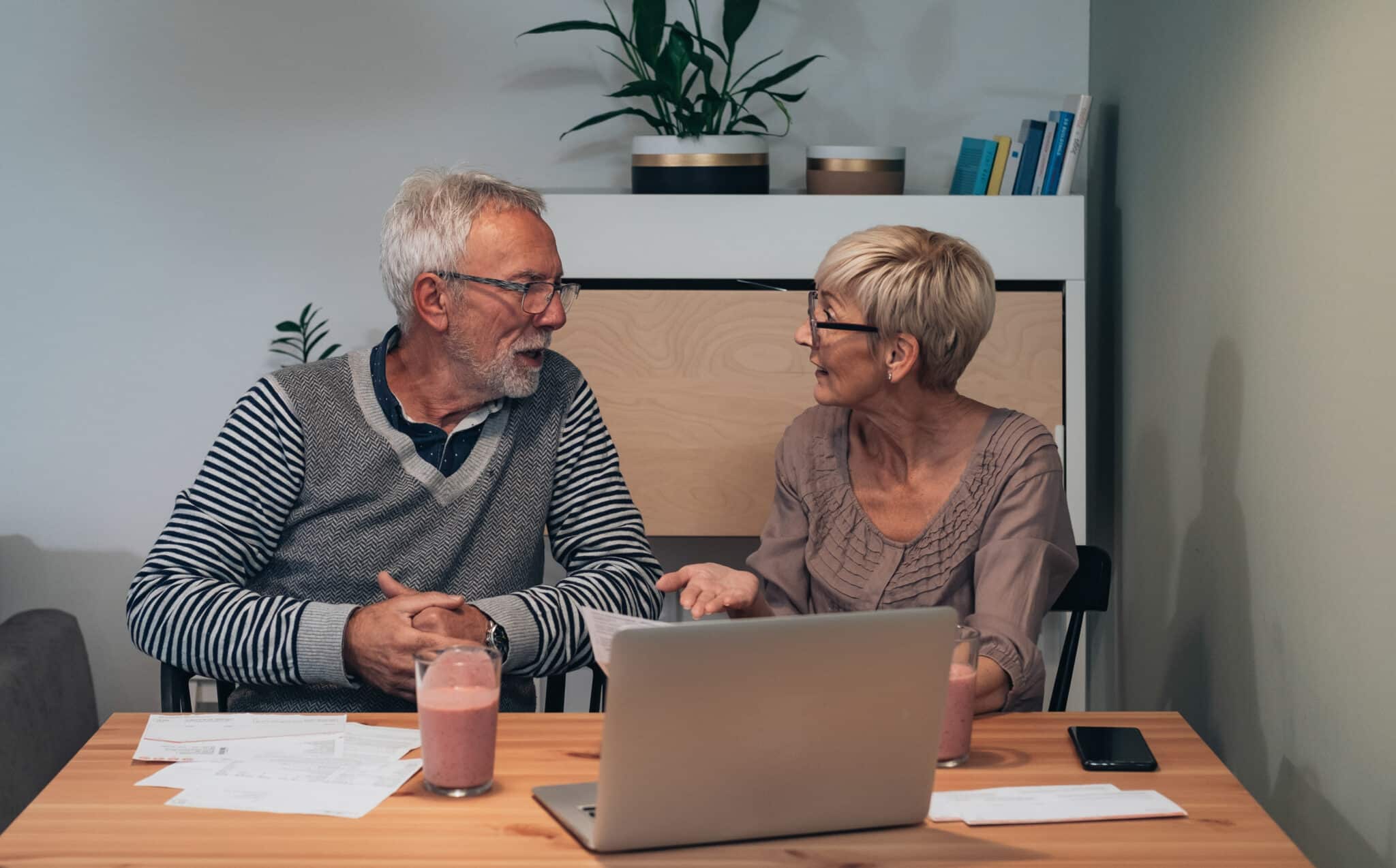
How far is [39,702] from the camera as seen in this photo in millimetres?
2758

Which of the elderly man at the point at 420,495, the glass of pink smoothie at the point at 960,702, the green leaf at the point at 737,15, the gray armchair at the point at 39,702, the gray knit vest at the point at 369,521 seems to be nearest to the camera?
the glass of pink smoothie at the point at 960,702

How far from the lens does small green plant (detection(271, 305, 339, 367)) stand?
3.26m

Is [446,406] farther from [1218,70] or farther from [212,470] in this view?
[1218,70]

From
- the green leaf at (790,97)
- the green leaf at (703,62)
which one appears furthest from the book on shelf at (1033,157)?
the green leaf at (703,62)

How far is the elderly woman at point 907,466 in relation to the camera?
6.90 ft

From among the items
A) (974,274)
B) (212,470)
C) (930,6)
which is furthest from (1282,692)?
(930,6)

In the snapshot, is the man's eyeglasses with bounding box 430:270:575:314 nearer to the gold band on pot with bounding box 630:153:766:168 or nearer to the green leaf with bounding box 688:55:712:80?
the gold band on pot with bounding box 630:153:766:168

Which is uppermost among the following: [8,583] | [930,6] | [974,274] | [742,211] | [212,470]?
[930,6]

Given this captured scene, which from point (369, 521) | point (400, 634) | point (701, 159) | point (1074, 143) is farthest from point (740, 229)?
point (400, 634)

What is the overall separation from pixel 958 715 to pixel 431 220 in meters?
1.18

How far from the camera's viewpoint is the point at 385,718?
1.71m

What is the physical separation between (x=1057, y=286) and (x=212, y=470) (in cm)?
181

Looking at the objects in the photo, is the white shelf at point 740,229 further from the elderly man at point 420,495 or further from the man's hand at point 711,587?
the man's hand at point 711,587

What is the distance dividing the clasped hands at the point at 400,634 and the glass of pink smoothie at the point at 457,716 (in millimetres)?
434
